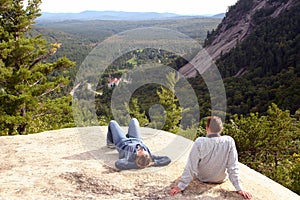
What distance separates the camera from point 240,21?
93.3 m

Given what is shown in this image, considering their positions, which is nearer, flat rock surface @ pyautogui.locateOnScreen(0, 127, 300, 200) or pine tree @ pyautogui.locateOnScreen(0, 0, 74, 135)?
flat rock surface @ pyautogui.locateOnScreen(0, 127, 300, 200)

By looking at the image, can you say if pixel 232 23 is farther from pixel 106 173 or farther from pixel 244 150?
pixel 106 173

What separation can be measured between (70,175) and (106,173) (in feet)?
1.87

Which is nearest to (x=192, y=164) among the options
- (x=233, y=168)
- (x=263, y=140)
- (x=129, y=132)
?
(x=233, y=168)

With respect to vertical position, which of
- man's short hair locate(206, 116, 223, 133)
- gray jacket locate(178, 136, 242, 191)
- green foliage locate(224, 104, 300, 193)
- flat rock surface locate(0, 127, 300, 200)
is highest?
man's short hair locate(206, 116, 223, 133)

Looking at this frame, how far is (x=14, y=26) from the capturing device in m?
13.6

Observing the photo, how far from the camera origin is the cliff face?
8062 centimetres

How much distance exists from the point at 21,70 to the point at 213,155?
1023 cm

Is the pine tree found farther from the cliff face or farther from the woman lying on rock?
the cliff face

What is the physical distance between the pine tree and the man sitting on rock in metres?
9.36

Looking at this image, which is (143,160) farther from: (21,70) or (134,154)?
(21,70)

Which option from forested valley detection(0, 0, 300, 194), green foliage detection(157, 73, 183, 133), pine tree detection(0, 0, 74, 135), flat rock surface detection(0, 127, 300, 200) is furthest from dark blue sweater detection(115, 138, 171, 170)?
pine tree detection(0, 0, 74, 135)

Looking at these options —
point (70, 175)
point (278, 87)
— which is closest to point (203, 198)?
point (70, 175)

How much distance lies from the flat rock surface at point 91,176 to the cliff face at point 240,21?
222ft
